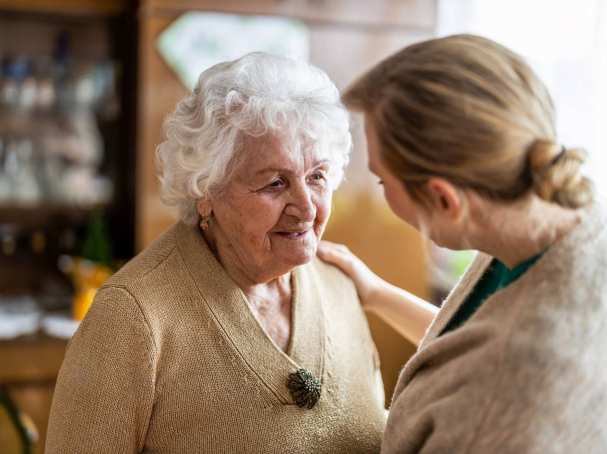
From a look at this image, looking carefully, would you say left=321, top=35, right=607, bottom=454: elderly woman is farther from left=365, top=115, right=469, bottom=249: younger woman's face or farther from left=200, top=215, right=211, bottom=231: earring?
left=200, top=215, right=211, bottom=231: earring

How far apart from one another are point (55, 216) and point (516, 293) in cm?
291

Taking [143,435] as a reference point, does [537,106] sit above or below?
above

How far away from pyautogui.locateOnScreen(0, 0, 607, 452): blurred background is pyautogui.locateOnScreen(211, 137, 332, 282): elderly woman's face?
1.26 m

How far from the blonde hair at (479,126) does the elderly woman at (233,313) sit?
0.52 metres

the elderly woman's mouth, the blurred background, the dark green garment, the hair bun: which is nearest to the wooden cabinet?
the blurred background

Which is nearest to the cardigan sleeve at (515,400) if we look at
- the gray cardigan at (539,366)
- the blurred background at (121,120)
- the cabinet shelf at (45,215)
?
the gray cardigan at (539,366)

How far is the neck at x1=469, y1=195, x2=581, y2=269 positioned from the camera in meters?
0.95

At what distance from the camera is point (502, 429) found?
91cm

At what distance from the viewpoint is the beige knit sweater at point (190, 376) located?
1.32m

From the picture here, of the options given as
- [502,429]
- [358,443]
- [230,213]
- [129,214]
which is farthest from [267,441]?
[129,214]

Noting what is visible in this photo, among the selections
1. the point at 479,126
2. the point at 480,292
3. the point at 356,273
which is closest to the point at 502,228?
the point at 479,126

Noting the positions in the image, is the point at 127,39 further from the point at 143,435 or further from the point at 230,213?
the point at 143,435

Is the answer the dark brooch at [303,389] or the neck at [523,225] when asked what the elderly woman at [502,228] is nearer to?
the neck at [523,225]

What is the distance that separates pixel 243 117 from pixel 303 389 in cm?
52
